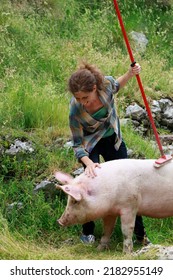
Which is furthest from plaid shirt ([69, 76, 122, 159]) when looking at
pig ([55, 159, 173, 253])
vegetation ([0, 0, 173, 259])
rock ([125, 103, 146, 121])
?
rock ([125, 103, 146, 121])

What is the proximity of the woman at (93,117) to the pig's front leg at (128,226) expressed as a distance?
1.48 feet

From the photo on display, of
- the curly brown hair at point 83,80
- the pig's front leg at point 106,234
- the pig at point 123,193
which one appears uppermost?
the curly brown hair at point 83,80

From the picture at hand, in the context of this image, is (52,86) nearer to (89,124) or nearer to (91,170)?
(89,124)

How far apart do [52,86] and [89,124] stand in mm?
2785

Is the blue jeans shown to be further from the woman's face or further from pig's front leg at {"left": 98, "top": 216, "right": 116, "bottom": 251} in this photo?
the woman's face

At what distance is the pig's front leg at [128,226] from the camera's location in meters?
5.54

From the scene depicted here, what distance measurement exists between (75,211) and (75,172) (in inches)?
52.9

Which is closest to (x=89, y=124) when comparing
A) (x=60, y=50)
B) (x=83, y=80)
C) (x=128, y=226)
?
(x=83, y=80)

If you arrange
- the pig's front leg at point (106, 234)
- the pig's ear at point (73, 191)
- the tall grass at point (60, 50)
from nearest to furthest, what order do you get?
the pig's ear at point (73, 191) → the pig's front leg at point (106, 234) → the tall grass at point (60, 50)

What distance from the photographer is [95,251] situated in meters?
5.91

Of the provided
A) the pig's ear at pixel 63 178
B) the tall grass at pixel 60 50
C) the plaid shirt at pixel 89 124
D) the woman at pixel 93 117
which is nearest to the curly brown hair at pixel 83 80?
the woman at pixel 93 117

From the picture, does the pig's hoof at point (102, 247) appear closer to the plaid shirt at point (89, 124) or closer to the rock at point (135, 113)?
the plaid shirt at point (89, 124)

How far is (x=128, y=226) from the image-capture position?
559 cm

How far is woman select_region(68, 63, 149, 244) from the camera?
5.52m
